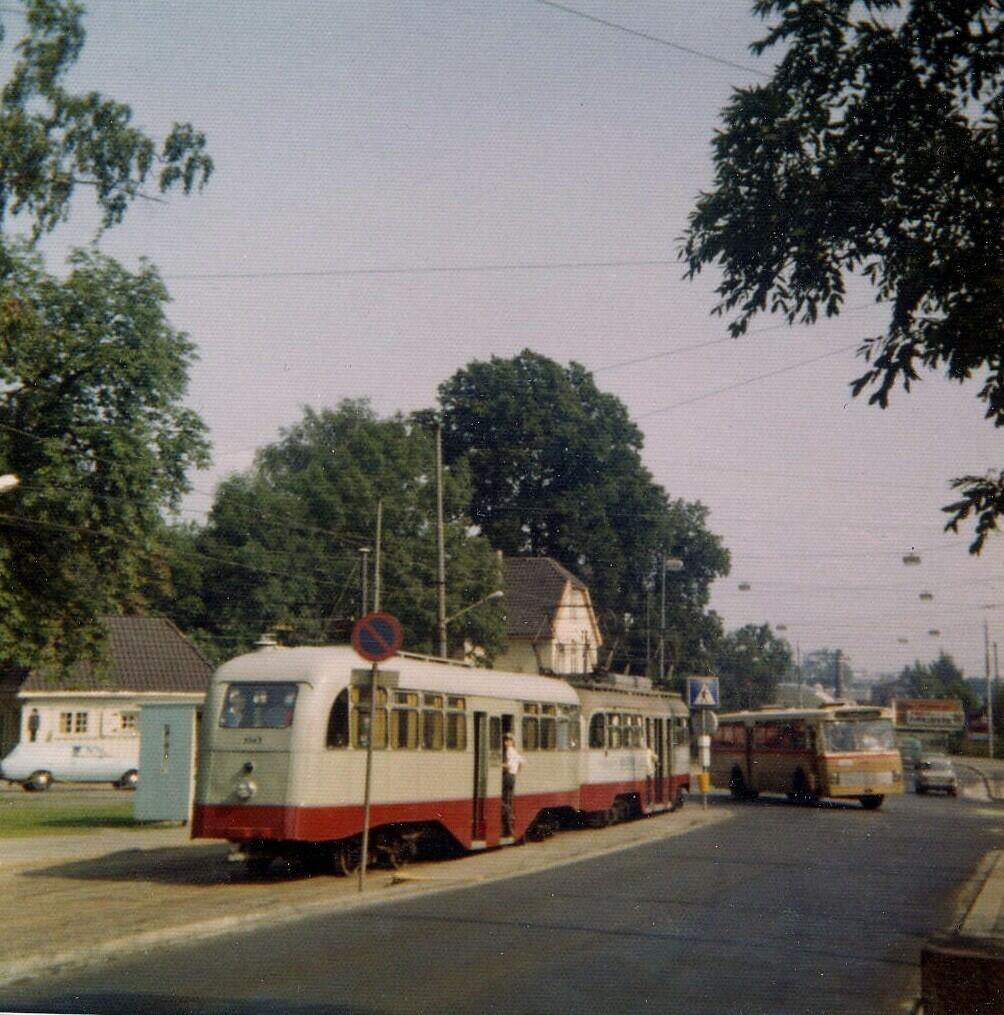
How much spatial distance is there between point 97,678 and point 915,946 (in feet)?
90.2

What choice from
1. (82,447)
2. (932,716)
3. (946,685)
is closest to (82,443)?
(82,447)

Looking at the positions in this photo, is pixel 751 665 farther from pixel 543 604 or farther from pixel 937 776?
pixel 937 776

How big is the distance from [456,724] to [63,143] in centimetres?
1600

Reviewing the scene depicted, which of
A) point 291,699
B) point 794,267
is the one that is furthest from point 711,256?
point 291,699

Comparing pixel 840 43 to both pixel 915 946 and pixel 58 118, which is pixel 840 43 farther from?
pixel 58 118

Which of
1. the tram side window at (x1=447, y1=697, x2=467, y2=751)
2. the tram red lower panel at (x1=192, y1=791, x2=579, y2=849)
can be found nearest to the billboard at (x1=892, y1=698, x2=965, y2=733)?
the tram side window at (x1=447, y1=697, x2=467, y2=751)

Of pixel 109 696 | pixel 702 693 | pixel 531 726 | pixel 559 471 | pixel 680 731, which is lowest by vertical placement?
pixel 680 731

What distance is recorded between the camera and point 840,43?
7.29 metres

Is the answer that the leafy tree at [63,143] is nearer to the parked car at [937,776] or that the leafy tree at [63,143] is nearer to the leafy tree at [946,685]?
the parked car at [937,776]

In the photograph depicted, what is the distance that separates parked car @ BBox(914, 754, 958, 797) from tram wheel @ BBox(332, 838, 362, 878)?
113ft

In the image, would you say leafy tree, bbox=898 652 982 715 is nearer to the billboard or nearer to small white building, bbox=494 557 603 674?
the billboard

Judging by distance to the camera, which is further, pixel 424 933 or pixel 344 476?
pixel 344 476

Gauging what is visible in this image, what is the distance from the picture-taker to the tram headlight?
1644cm

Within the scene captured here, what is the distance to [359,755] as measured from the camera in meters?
17.4
